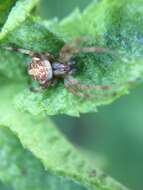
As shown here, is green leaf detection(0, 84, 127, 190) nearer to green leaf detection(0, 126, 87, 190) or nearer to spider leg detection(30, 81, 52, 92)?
green leaf detection(0, 126, 87, 190)

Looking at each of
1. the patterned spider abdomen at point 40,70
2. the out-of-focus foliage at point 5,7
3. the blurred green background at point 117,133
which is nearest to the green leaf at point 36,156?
the patterned spider abdomen at point 40,70

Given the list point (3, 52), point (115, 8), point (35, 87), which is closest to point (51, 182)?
point (35, 87)

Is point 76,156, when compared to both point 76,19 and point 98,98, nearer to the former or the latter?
point 98,98

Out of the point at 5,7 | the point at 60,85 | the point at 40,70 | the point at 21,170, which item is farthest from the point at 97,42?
the point at 21,170

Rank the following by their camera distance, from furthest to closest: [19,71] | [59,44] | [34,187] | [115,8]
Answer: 1. [34,187]
2. [19,71]
3. [59,44]
4. [115,8]

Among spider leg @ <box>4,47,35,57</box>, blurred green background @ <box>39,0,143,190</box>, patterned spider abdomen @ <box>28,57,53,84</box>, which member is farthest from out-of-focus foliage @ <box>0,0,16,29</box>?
blurred green background @ <box>39,0,143,190</box>

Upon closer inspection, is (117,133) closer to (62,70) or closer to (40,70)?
(40,70)
